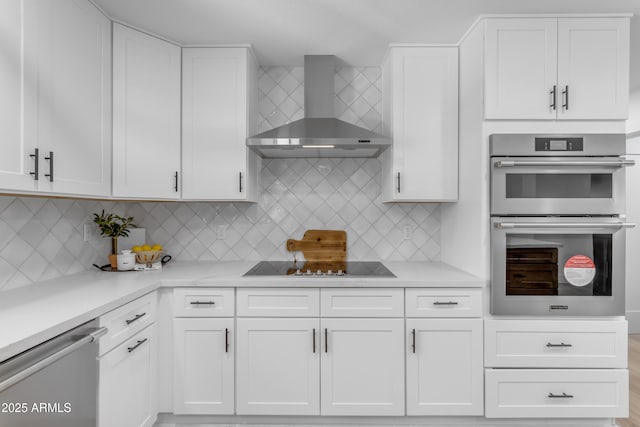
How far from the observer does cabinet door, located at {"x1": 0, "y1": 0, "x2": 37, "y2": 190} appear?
53.6 inches

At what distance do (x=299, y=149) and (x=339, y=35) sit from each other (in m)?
0.74

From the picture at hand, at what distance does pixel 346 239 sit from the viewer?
2.76 m

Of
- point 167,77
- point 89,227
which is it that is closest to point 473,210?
point 167,77

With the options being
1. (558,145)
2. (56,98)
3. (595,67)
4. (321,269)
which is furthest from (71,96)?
(595,67)

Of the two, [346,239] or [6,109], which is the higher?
[6,109]

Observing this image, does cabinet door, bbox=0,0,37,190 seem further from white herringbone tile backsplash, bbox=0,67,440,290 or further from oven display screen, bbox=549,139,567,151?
oven display screen, bbox=549,139,567,151

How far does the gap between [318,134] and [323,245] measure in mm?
875

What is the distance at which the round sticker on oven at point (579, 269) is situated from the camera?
1.96 m

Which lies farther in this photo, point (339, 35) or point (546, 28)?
point (339, 35)

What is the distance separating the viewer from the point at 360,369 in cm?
206

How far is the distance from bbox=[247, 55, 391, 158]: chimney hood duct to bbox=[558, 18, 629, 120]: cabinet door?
104cm

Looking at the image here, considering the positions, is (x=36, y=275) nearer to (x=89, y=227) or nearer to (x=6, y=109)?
(x=89, y=227)

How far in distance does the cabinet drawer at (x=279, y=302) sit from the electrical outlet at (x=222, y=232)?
0.80 meters

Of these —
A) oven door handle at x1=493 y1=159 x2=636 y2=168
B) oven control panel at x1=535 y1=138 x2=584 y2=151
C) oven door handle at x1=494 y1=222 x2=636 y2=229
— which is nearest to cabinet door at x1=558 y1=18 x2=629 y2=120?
oven control panel at x1=535 y1=138 x2=584 y2=151
